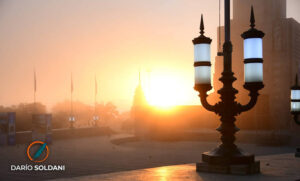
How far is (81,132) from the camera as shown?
149 ft

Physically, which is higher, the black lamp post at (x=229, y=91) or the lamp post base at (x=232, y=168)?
the black lamp post at (x=229, y=91)

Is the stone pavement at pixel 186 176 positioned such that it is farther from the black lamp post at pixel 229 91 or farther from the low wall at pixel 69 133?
the low wall at pixel 69 133

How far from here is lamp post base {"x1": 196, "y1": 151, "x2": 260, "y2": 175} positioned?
25.3ft

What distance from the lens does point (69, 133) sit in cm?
4300

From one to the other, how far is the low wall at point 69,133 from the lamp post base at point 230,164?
103 ft

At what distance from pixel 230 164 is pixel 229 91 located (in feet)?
5.17

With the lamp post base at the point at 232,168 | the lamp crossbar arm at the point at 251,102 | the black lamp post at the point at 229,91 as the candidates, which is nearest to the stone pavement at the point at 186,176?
the lamp post base at the point at 232,168

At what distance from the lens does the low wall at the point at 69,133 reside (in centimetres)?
3660

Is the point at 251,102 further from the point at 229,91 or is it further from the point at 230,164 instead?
the point at 230,164

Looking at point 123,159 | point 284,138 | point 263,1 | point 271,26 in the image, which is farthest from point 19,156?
point 263,1

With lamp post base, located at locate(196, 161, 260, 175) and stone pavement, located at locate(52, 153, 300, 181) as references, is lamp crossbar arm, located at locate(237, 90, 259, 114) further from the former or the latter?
stone pavement, located at locate(52, 153, 300, 181)

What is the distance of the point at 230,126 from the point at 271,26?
45.0 m

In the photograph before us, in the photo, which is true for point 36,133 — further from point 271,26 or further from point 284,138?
point 271,26

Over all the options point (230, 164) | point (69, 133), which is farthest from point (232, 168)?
point (69, 133)
